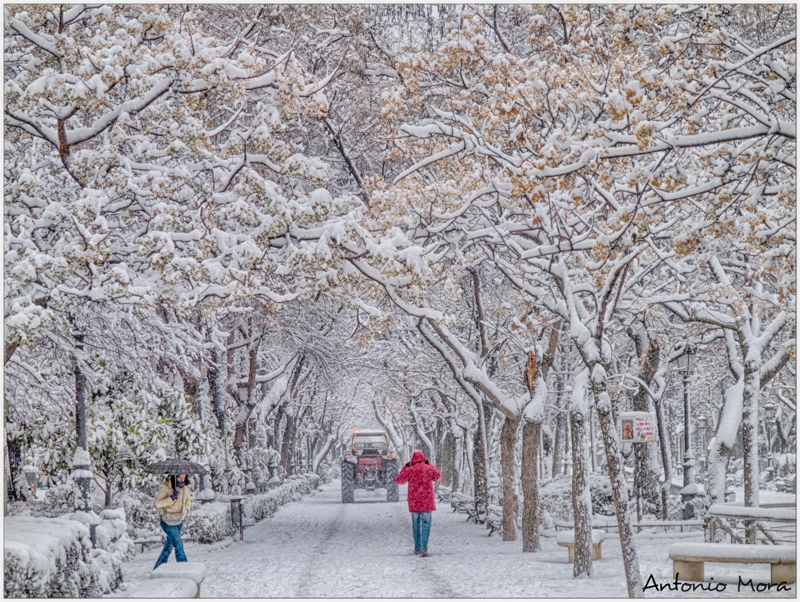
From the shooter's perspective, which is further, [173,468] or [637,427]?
[637,427]

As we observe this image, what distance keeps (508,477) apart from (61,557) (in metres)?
10.4

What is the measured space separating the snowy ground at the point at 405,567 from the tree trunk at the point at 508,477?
1.27 ft

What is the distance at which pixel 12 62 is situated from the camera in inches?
456

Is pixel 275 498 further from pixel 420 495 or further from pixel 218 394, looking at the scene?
pixel 420 495

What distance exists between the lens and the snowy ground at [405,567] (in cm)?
1166

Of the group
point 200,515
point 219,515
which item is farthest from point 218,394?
point 200,515

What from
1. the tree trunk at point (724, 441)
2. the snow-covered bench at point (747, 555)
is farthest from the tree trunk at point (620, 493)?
the tree trunk at point (724, 441)

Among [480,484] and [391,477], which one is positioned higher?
[480,484]

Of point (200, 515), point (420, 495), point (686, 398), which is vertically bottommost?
point (200, 515)

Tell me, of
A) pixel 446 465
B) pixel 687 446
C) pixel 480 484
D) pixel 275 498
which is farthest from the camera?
pixel 446 465

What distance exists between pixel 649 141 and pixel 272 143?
234 inches

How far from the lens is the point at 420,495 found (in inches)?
621

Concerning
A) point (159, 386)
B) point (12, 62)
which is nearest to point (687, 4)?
point (12, 62)

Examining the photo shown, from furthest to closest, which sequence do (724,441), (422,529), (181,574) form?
(724,441), (422,529), (181,574)
